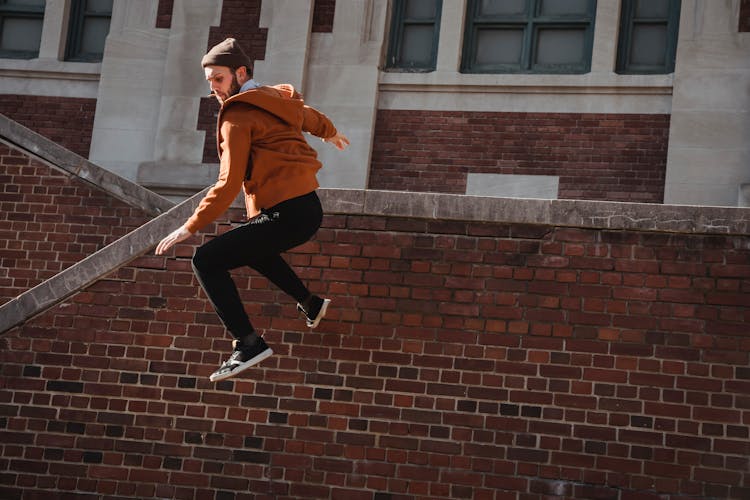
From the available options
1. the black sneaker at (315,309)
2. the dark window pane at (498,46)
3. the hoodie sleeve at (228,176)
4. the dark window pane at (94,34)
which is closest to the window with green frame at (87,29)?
the dark window pane at (94,34)

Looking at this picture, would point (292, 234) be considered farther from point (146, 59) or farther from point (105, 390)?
point (146, 59)

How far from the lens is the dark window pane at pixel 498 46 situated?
1112 cm

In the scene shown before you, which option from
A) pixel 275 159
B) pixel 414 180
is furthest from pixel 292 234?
pixel 414 180

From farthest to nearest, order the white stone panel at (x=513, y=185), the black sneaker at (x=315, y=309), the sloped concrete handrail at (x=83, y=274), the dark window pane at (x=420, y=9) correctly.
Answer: the dark window pane at (x=420, y=9) → the white stone panel at (x=513, y=185) → the sloped concrete handrail at (x=83, y=274) → the black sneaker at (x=315, y=309)

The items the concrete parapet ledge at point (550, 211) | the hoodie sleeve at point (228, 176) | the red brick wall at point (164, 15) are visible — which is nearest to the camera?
the hoodie sleeve at point (228, 176)

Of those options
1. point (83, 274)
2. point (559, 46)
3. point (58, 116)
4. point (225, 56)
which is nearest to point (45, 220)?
point (83, 274)

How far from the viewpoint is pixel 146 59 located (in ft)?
38.3

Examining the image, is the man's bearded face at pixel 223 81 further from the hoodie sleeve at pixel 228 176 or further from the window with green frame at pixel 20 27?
the window with green frame at pixel 20 27

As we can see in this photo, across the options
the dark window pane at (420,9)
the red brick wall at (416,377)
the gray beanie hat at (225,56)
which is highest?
the dark window pane at (420,9)

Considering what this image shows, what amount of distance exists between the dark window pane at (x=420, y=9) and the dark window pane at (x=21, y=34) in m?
4.34

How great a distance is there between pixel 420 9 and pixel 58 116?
421 centimetres

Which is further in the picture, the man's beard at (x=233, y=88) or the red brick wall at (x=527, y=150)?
the red brick wall at (x=527, y=150)

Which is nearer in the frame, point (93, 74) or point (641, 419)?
point (641, 419)

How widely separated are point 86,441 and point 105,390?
12.8 inches
